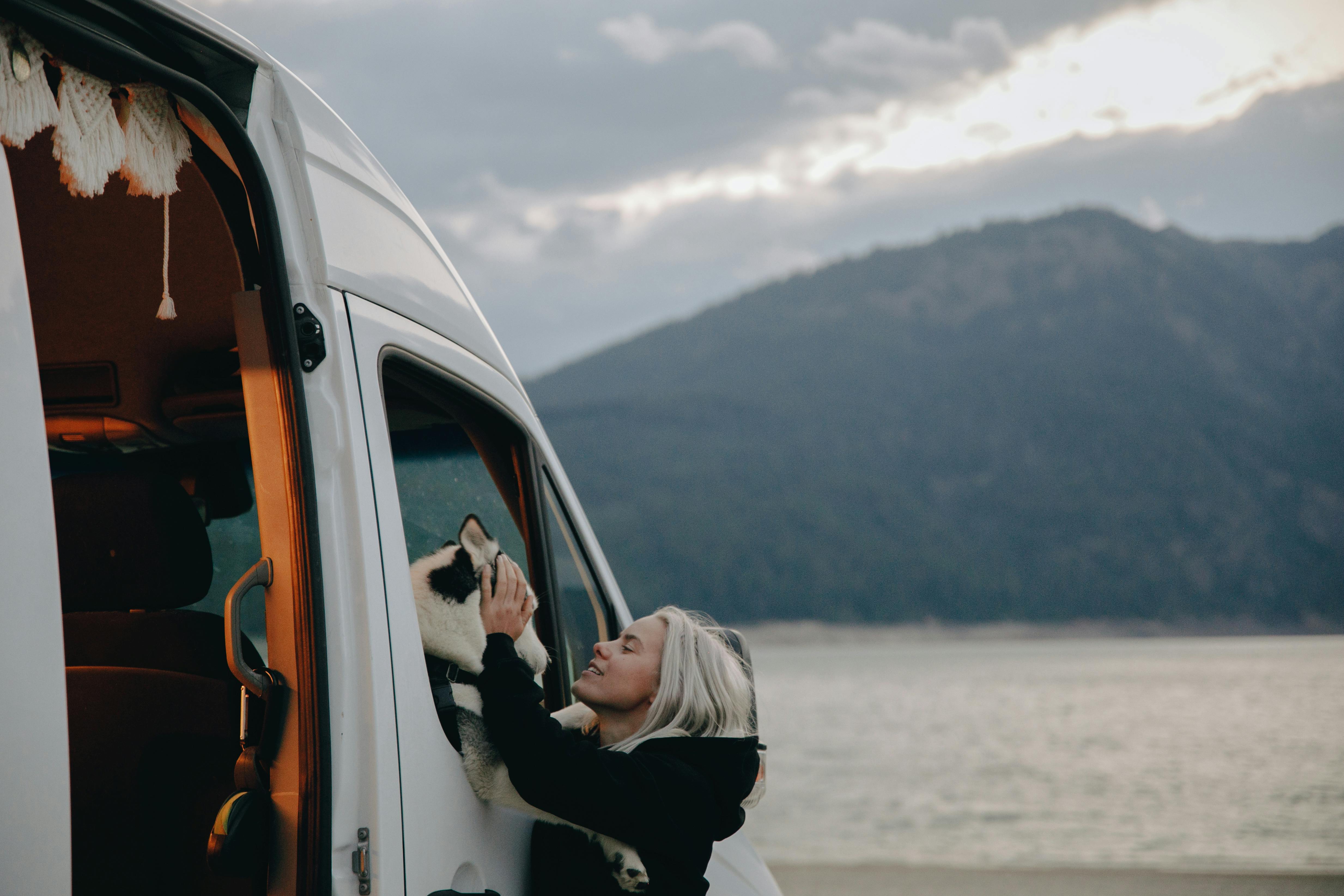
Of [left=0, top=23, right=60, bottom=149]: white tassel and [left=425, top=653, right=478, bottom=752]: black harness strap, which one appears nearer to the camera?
[left=0, top=23, right=60, bottom=149]: white tassel

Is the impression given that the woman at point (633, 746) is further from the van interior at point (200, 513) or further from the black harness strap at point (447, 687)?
the van interior at point (200, 513)

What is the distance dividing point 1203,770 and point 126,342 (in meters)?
27.3

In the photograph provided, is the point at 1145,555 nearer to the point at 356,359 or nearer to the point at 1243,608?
the point at 1243,608

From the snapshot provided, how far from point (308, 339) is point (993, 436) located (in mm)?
121043

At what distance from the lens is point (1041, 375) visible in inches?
4818

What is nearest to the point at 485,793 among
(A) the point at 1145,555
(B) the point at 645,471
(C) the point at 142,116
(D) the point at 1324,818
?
(C) the point at 142,116

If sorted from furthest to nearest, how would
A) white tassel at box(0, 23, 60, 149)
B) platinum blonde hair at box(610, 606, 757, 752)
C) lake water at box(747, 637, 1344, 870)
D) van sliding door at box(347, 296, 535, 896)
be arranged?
lake water at box(747, 637, 1344, 870), platinum blonde hair at box(610, 606, 757, 752), van sliding door at box(347, 296, 535, 896), white tassel at box(0, 23, 60, 149)

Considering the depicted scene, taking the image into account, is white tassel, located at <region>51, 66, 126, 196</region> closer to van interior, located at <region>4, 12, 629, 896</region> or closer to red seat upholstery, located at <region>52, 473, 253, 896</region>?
van interior, located at <region>4, 12, 629, 896</region>

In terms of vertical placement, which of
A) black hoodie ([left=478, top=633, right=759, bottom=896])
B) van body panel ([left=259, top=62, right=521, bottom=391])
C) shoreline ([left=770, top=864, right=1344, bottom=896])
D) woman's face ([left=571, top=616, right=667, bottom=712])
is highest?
van body panel ([left=259, top=62, right=521, bottom=391])

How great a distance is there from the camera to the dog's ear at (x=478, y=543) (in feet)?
6.68

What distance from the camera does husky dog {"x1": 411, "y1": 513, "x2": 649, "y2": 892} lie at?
6.20ft

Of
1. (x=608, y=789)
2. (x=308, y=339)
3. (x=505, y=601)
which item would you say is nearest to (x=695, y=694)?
(x=608, y=789)

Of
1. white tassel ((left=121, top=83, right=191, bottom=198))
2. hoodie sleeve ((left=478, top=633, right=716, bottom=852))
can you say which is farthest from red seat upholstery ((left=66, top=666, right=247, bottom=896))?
white tassel ((left=121, top=83, right=191, bottom=198))

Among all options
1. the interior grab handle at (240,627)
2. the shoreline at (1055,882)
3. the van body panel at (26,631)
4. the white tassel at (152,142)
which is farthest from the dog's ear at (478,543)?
the shoreline at (1055,882)
